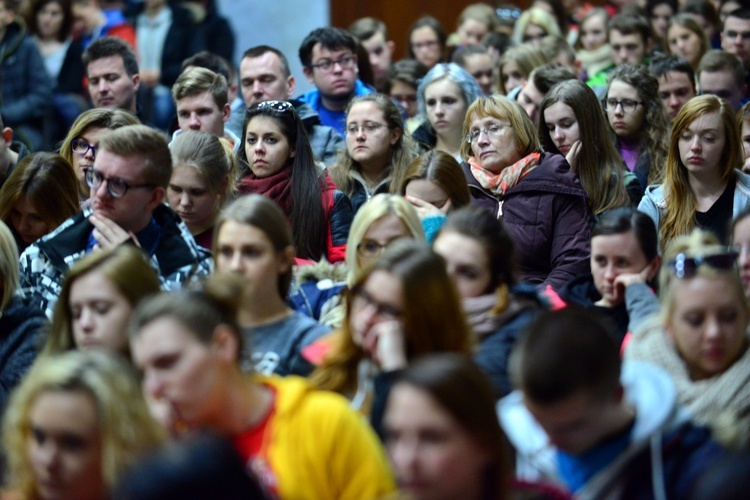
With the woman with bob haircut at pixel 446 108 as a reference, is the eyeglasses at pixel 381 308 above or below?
below

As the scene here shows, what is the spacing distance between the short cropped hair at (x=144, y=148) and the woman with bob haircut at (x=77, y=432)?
1.53m

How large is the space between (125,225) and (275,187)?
128 cm

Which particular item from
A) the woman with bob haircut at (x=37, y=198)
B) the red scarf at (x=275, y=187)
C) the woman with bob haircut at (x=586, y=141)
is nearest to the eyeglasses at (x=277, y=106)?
the red scarf at (x=275, y=187)

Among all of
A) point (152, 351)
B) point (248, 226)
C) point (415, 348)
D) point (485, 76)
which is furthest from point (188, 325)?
point (485, 76)

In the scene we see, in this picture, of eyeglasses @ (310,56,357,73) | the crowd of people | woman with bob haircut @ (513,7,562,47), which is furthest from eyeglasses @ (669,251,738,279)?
woman with bob haircut @ (513,7,562,47)

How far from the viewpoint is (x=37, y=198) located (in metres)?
4.90

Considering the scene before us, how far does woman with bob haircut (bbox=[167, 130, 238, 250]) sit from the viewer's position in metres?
4.85

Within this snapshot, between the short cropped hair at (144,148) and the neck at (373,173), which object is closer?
the short cropped hair at (144,148)

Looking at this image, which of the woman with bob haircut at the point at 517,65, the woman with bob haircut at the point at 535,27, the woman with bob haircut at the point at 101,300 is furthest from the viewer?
the woman with bob haircut at the point at 535,27

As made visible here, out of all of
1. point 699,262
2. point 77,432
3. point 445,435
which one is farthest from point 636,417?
point 77,432

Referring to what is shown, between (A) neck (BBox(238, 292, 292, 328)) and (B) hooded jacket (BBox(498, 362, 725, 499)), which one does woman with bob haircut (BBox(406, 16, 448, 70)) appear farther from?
(B) hooded jacket (BBox(498, 362, 725, 499))

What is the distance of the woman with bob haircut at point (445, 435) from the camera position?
252cm

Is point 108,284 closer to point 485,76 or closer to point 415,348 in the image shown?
point 415,348

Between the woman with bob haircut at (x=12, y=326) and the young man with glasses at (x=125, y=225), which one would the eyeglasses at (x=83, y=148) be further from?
the woman with bob haircut at (x=12, y=326)
